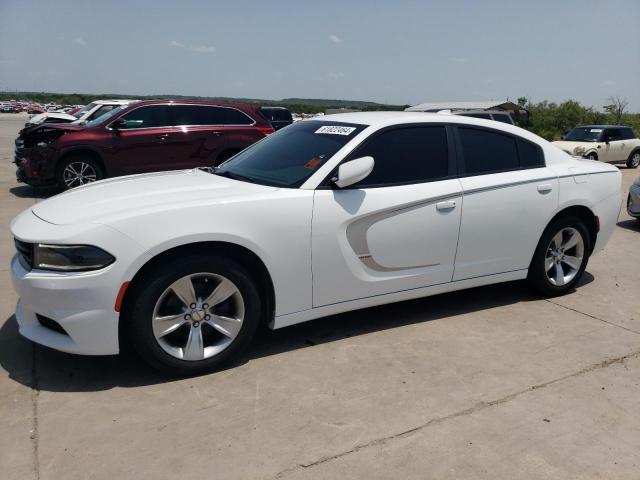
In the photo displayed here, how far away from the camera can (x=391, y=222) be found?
Answer: 4.01 m

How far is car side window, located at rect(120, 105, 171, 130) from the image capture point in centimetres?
1029

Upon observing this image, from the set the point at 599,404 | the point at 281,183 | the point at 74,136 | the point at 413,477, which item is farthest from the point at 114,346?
the point at 74,136

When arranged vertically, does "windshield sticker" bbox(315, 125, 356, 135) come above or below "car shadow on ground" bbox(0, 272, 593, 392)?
above

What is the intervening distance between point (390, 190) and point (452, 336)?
1.21 metres

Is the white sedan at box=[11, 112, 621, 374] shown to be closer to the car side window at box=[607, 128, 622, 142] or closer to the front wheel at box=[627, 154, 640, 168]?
the car side window at box=[607, 128, 622, 142]

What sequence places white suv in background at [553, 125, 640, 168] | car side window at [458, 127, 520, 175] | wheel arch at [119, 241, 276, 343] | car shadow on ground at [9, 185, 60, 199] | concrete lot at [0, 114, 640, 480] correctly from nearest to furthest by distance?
concrete lot at [0, 114, 640, 480]
wheel arch at [119, 241, 276, 343]
car side window at [458, 127, 520, 175]
car shadow on ground at [9, 185, 60, 199]
white suv in background at [553, 125, 640, 168]

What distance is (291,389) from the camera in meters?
3.44

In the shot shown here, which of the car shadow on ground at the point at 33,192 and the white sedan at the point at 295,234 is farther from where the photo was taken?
the car shadow on ground at the point at 33,192

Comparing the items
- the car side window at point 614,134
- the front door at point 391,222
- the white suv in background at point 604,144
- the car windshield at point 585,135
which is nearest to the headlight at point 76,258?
the front door at point 391,222

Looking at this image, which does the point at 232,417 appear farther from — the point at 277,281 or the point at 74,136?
the point at 74,136

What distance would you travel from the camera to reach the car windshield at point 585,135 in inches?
683

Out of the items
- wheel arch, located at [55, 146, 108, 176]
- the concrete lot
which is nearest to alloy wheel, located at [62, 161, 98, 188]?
wheel arch, located at [55, 146, 108, 176]

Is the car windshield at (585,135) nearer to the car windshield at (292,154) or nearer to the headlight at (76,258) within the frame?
the car windshield at (292,154)

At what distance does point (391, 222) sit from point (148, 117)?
7.66m
